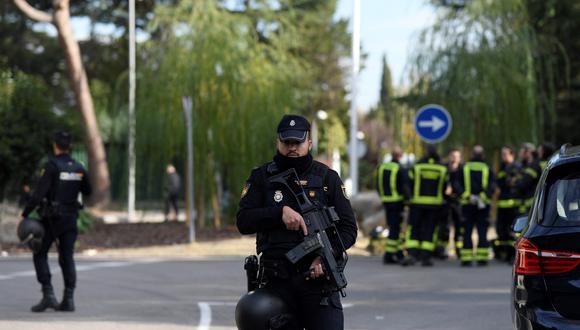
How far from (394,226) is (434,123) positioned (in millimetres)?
3077

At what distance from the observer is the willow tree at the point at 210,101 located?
83.1ft

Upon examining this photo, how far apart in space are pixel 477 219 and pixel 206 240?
7369 millimetres

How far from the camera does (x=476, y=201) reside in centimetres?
1781

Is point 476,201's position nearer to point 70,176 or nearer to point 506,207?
point 506,207

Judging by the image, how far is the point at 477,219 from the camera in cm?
1811

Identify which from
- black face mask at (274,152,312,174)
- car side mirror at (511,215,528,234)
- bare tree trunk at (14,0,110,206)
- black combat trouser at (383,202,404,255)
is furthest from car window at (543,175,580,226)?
bare tree trunk at (14,0,110,206)

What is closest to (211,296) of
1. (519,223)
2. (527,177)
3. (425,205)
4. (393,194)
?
(425,205)

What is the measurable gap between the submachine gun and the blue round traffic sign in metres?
14.2

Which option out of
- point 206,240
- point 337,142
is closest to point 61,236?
point 206,240

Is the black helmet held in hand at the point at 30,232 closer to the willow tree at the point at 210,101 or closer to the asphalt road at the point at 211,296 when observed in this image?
the asphalt road at the point at 211,296

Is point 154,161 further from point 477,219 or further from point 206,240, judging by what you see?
point 477,219

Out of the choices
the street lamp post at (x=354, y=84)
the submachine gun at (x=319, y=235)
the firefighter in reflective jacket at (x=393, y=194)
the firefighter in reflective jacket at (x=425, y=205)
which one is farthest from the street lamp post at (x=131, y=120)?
the submachine gun at (x=319, y=235)

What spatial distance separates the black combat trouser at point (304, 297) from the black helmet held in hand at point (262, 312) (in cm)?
7

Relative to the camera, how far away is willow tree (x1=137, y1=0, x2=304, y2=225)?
83.1ft
